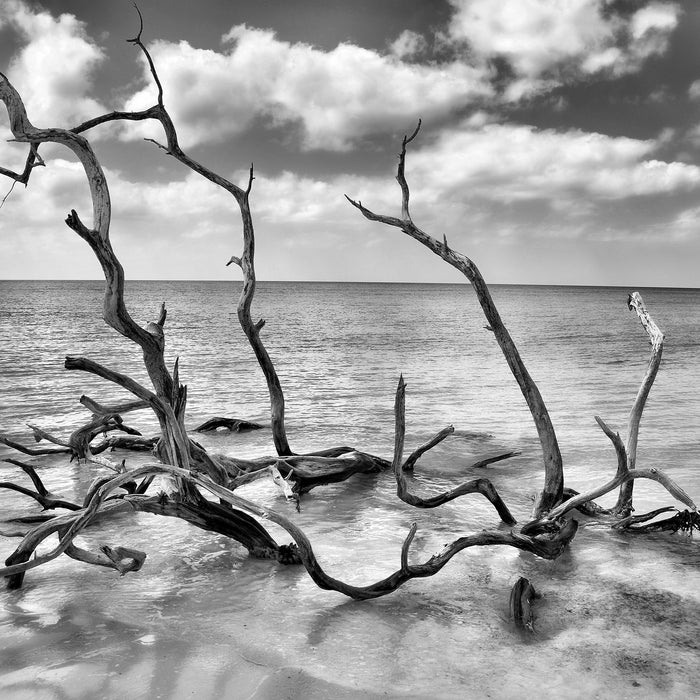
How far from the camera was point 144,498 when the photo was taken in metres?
5.03

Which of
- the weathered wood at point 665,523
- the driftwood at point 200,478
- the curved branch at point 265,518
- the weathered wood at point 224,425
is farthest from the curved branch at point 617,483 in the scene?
the weathered wood at point 224,425

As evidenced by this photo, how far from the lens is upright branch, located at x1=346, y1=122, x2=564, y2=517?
581 cm

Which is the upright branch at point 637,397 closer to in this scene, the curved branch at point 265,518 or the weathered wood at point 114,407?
the curved branch at point 265,518

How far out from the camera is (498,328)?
20.4ft

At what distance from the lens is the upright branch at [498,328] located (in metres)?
5.81

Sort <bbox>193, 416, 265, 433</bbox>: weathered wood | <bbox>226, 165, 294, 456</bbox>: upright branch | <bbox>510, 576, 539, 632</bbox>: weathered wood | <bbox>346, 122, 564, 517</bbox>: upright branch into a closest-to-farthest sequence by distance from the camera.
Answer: <bbox>510, 576, 539, 632</bbox>: weathered wood, <bbox>346, 122, 564, 517</bbox>: upright branch, <bbox>226, 165, 294, 456</bbox>: upright branch, <bbox>193, 416, 265, 433</bbox>: weathered wood

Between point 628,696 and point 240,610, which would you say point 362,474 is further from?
point 628,696

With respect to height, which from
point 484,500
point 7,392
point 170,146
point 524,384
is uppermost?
point 170,146

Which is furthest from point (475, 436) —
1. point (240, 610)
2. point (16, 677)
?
point (16, 677)

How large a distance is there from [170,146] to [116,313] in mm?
3292

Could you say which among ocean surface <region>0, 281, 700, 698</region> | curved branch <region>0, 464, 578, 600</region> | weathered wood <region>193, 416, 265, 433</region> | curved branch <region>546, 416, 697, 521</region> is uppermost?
curved branch <region>546, 416, 697, 521</region>

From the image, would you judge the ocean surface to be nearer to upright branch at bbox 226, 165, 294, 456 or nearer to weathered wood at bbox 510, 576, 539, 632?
weathered wood at bbox 510, 576, 539, 632

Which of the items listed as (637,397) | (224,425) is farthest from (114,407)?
(637,397)

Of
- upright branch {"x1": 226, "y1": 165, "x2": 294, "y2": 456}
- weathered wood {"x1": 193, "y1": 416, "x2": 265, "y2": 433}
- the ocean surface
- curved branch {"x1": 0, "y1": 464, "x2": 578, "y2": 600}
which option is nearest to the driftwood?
curved branch {"x1": 0, "y1": 464, "x2": 578, "y2": 600}
